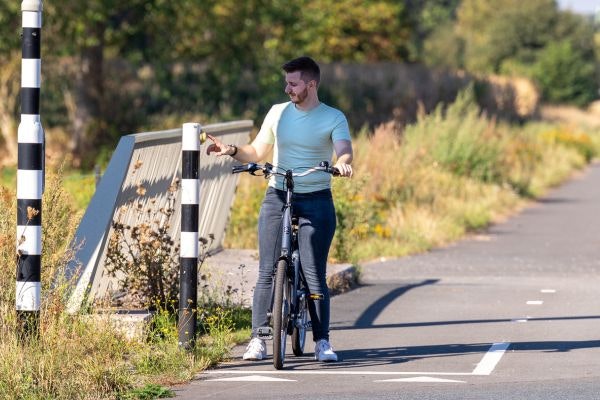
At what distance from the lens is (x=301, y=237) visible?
333 inches

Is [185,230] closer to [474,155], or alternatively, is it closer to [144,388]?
[144,388]

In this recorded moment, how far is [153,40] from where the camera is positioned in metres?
32.8

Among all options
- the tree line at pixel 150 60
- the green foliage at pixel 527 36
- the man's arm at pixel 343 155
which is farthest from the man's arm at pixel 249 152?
the green foliage at pixel 527 36

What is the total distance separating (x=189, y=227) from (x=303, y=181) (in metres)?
0.74

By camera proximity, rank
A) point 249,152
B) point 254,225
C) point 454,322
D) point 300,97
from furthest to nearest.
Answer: point 254,225
point 454,322
point 249,152
point 300,97

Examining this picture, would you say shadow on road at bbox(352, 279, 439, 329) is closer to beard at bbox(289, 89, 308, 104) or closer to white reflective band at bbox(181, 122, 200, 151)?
beard at bbox(289, 89, 308, 104)

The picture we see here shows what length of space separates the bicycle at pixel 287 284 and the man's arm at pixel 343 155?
51 mm

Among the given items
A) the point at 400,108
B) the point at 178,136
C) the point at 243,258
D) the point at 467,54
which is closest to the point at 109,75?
the point at 400,108

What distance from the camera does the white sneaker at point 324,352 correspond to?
336 inches

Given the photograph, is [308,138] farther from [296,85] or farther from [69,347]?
[69,347]

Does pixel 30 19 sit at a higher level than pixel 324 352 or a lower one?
higher

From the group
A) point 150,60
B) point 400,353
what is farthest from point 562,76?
point 400,353

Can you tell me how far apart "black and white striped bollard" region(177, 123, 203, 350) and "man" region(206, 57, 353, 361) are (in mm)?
280

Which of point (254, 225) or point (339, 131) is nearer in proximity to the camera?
point (339, 131)
